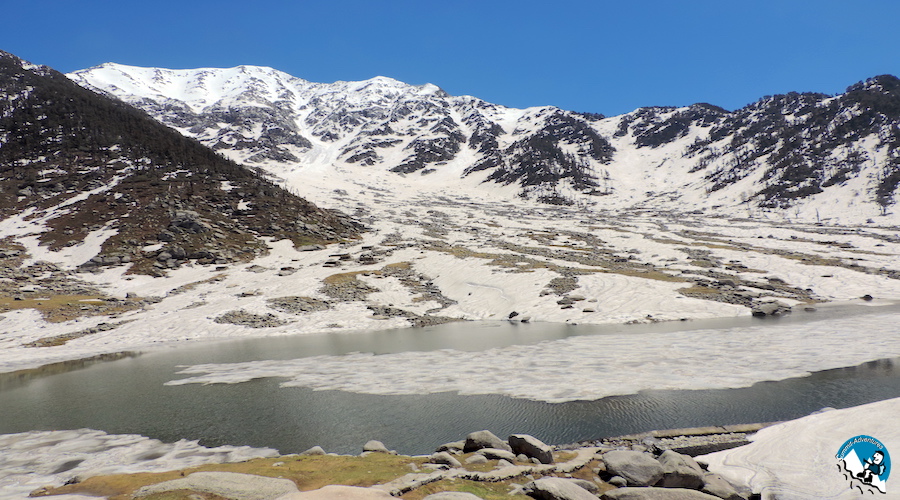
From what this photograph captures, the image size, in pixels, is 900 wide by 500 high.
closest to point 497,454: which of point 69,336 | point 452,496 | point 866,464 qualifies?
point 452,496

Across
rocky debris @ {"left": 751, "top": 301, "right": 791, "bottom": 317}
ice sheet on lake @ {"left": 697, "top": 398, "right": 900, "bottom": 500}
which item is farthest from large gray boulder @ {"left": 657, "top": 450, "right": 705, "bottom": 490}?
rocky debris @ {"left": 751, "top": 301, "right": 791, "bottom": 317}

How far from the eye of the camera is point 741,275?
56625mm

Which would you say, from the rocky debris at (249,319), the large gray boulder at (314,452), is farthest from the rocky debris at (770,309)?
the rocky debris at (249,319)

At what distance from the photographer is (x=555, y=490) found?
28.6 ft

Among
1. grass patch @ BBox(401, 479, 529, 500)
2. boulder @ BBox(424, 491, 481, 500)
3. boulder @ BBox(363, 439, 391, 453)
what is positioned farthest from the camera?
boulder @ BBox(363, 439, 391, 453)

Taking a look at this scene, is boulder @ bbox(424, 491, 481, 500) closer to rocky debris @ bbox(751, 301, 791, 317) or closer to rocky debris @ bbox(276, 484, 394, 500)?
rocky debris @ bbox(276, 484, 394, 500)

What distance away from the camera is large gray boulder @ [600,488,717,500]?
879 cm

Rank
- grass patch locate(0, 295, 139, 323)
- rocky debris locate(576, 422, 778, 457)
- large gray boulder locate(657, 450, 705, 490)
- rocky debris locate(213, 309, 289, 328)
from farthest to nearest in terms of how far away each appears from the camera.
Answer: rocky debris locate(213, 309, 289, 328) < grass patch locate(0, 295, 139, 323) < rocky debris locate(576, 422, 778, 457) < large gray boulder locate(657, 450, 705, 490)

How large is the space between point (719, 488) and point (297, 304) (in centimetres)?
4678

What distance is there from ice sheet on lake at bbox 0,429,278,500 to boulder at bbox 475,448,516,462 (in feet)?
24.3

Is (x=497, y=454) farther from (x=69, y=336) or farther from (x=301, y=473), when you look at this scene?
(x=69, y=336)

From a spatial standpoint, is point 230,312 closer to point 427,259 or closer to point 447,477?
point 427,259

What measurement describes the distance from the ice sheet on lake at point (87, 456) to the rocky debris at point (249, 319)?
2691 centimetres

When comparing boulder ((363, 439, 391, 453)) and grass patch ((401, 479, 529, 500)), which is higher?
grass patch ((401, 479, 529, 500))
